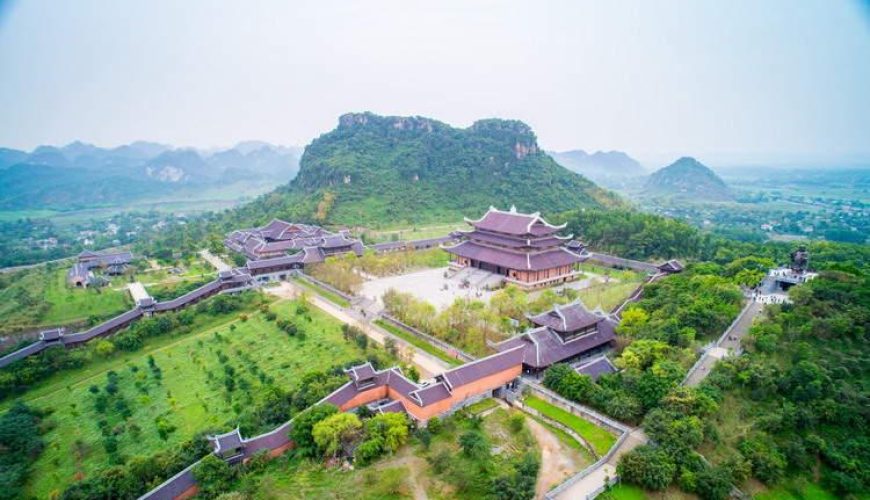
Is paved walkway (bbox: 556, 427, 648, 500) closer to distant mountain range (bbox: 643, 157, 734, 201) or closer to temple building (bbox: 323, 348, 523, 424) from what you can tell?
temple building (bbox: 323, 348, 523, 424)

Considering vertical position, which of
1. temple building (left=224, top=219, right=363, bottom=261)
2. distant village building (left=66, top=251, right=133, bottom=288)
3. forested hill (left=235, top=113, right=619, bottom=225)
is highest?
forested hill (left=235, top=113, right=619, bottom=225)

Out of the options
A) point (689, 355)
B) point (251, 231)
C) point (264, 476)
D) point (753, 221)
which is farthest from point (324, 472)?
point (753, 221)

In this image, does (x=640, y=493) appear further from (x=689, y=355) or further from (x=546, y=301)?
(x=546, y=301)

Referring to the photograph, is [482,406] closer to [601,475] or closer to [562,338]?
[562,338]

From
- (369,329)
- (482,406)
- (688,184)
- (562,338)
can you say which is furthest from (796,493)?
(688,184)

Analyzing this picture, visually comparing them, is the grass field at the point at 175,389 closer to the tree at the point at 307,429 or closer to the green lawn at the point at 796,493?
the tree at the point at 307,429

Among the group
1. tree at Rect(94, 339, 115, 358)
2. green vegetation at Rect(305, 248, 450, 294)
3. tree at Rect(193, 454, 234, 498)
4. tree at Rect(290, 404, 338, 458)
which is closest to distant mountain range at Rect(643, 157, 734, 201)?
green vegetation at Rect(305, 248, 450, 294)

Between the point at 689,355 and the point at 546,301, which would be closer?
the point at 689,355

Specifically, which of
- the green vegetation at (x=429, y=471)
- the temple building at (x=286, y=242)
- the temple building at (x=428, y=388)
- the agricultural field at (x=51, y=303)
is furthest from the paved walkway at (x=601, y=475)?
the agricultural field at (x=51, y=303)
